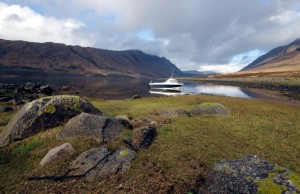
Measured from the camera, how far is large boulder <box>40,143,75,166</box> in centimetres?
1538

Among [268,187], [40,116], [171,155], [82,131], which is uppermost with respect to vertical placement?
[40,116]

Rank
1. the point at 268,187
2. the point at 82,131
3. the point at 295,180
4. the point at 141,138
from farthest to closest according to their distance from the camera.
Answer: the point at 82,131 → the point at 141,138 → the point at 295,180 → the point at 268,187

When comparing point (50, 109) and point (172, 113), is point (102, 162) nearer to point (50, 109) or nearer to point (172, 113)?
point (50, 109)

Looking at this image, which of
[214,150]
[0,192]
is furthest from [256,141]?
[0,192]

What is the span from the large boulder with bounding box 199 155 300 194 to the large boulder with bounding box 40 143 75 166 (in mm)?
8045

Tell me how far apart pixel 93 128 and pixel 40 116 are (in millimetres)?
4442

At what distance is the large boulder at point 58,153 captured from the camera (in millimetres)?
15375

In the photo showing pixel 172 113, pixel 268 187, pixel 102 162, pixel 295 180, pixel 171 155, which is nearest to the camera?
pixel 268 187

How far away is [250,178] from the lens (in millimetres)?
11422

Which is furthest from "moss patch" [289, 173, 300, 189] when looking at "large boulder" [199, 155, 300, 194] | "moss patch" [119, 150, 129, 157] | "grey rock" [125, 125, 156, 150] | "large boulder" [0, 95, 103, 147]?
"large boulder" [0, 95, 103, 147]

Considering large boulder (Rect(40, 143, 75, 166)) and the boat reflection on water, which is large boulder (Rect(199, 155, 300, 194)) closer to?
large boulder (Rect(40, 143, 75, 166))

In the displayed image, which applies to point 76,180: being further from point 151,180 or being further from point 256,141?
point 256,141

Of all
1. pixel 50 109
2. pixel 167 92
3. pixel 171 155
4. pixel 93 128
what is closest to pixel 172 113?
pixel 93 128

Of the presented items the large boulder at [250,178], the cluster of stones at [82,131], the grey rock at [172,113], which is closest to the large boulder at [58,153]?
the cluster of stones at [82,131]
